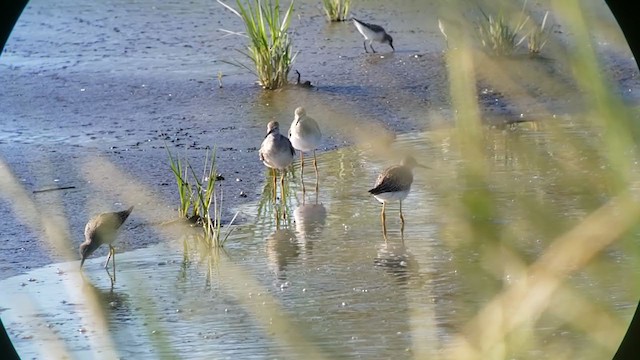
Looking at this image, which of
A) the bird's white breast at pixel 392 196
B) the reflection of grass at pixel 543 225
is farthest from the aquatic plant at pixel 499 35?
the bird's white breast at pixel 392 196

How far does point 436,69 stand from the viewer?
11984mm

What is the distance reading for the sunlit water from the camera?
205 inches

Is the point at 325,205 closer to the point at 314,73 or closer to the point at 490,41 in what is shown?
the point at 314,73

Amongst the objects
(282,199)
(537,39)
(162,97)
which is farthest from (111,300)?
(537,39)

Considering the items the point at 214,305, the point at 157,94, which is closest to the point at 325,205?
the point at 214,305

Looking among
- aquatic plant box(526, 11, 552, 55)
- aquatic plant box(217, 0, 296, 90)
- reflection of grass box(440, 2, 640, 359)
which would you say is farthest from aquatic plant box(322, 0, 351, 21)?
reflection of grass box(440, 2, 640, 359)

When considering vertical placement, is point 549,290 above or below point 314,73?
above

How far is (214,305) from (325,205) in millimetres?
2178

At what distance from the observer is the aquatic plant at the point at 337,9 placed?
550 inches

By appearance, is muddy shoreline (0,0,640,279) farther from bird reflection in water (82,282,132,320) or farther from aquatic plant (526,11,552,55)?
aquatic plant (526,11,552,55)

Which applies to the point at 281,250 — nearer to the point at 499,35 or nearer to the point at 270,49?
the point at 270,49

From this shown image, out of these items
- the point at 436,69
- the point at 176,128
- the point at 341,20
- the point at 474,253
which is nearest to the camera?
the point at 474,253

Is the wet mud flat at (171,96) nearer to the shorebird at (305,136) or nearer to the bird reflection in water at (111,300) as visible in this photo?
the shorebird at (305,136)

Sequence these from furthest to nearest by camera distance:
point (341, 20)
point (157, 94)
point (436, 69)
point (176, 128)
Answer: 1. point (341, 20)
2. point (436, 69)
3. point (157, 94)
4. point (176, 128)
